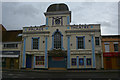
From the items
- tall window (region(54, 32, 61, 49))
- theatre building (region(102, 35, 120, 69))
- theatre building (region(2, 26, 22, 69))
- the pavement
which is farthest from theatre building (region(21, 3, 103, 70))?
the pavement

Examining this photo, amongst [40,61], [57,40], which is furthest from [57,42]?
[40,61]

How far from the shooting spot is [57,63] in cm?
2189

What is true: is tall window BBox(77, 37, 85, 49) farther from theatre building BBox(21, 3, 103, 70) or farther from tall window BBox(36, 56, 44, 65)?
tall window BBox(36, 56, 44, 65)

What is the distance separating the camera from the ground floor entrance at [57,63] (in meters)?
21.8

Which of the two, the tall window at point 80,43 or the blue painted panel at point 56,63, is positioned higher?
the tall window at point 80,43

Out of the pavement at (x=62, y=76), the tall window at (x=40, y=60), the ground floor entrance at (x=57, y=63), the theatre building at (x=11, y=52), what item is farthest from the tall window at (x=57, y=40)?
the pavement at (x=62, y=76)

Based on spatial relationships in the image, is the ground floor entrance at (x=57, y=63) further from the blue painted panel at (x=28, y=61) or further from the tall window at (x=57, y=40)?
the blue painted panel at (x=28, y=61)

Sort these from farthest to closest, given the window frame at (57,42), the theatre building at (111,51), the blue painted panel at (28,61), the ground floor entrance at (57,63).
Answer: the blue painted panel at (28,61) < the window frame at (57,42) < the ground floor entrance at (57,63) < the theatre building at (111,51)

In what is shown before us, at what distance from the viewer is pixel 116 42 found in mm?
21922

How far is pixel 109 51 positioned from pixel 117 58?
1840 millimetres

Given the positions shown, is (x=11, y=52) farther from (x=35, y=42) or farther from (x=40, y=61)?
(x=40, y=61)

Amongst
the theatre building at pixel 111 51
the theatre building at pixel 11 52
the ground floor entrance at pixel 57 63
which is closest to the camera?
the theatre building at pixel 111 51

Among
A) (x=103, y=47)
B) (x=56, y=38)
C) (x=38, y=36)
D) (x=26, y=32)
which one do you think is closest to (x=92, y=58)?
(x=103, y=47)

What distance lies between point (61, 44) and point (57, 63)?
3635 millimetres
